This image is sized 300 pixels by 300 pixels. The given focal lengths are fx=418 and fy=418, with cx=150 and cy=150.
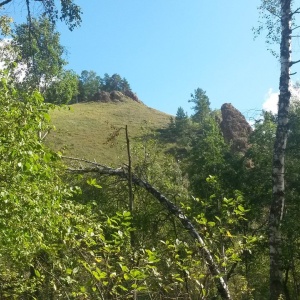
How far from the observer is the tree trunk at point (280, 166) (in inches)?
305

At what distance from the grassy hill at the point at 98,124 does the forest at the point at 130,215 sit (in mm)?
40447

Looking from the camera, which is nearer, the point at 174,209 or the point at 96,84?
the point at 174,209

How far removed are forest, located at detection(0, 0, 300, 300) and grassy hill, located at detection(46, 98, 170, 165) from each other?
1592 inches

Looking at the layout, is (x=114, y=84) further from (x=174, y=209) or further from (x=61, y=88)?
(x=174, y=209)

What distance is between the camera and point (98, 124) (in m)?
89.0

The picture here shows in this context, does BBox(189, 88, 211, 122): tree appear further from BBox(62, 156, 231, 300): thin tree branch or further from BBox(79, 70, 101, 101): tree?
BBox(62, 156, 231, 300): thin tree branch

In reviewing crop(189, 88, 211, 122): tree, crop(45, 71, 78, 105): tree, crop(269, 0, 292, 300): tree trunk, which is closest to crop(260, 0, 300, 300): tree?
crop(269, 0, 292, 300): tree trunk

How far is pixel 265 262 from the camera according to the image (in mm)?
19750

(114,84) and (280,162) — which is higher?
(114,84)

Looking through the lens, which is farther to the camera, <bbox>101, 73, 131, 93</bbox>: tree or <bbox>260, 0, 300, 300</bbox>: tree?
<bbox>101, 73, 131, 93</bbox>: tree

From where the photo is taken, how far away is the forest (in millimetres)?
4469

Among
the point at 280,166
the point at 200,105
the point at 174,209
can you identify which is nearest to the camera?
the point at 280,166

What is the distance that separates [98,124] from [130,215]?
80.4 metres

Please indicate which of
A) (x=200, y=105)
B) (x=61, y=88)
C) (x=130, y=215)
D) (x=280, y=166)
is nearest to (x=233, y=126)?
(x=200, y=105)
